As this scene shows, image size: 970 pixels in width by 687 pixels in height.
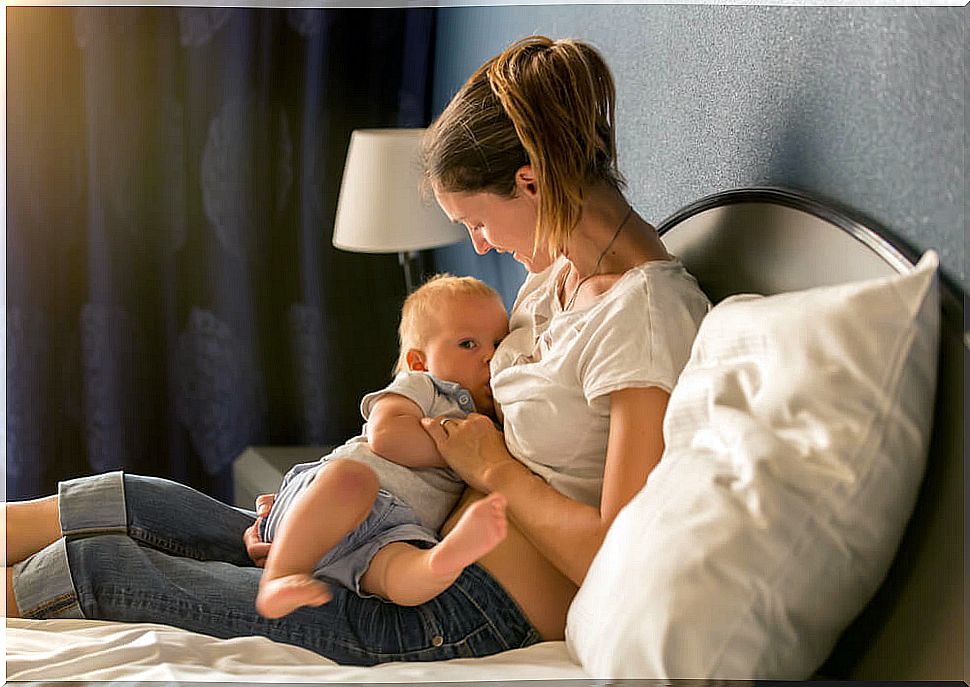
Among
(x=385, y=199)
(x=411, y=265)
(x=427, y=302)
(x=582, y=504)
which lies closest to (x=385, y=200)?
(x=385, y=199)

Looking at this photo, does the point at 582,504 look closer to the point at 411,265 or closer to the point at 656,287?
the point at 656,287

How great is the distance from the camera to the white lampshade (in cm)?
239

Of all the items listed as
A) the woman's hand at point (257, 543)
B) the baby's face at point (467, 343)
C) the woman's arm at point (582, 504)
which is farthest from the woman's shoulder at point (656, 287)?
the woman's hand at point (257, 543)

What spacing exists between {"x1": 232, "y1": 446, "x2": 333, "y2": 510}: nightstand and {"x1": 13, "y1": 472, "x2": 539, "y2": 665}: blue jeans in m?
1.02

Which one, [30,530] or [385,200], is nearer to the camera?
[30,530]

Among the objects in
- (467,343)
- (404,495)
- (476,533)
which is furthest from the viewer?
(467,343)

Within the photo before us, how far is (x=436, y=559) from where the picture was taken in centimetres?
101

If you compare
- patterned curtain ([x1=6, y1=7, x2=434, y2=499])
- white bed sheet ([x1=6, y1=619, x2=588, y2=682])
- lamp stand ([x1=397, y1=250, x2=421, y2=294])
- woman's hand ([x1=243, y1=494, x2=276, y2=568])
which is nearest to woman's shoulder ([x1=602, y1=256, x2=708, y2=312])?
white bed sheet ([x1=6, y1=619, x2=588, y2=682])

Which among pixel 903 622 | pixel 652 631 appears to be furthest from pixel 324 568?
pixel 903 622

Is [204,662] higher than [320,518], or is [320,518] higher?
[320,518]

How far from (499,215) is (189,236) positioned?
1619 millimetres

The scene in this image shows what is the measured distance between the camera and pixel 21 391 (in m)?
2.60

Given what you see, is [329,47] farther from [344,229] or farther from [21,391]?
[21,391]

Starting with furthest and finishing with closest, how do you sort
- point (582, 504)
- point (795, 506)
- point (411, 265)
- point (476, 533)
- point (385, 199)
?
point (411, 265), point (385, 199), point (582, 504), point (476, 533), point (795, 506)
